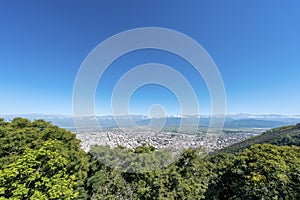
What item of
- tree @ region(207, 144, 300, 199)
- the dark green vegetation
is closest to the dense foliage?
the dark green vegetation

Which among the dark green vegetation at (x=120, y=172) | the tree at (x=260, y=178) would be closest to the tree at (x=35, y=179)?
the dark green vegetation at (x=120, y=172)

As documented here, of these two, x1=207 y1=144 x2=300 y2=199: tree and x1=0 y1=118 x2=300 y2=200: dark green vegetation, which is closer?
x1=0 y1=118 x2=300 y2=200: dark green vegetation

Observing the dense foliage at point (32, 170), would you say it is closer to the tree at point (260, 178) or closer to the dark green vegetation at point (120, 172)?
the dark green vegetation at point (120, 172)

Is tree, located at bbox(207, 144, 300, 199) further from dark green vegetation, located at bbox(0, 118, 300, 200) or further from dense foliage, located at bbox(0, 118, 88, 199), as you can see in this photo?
dense foliage, located at bbox(0, 118, 88, 199)

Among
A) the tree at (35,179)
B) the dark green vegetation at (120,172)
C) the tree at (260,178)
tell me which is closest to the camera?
the tree at (35,179)

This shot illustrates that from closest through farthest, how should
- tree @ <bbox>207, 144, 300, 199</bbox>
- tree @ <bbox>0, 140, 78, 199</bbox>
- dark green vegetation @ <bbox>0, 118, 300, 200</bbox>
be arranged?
tree @ <bbox>0, 140, 78, 199</bbox>, dark green vegetation @ <bbox>0, 118, 300, 200</bbox>, tree @ <bbox>207, 144, 300, 199</bbox>

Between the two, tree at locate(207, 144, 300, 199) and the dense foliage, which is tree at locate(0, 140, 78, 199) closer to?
the dense foliage

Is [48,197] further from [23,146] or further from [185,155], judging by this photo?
[185,155]

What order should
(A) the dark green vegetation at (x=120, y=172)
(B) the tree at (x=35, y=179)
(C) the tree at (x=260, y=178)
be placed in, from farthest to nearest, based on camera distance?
1. (C) the tree at (x=260, y=178)
2. (A) the dark green vegetation at (x=120, y=172)
3. (B) the tree at (x=35, y=179)

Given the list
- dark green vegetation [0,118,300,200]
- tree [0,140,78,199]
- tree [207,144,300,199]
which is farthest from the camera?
tree [207,144,300,199]

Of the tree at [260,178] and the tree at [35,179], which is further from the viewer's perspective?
the tree at [260,178]
